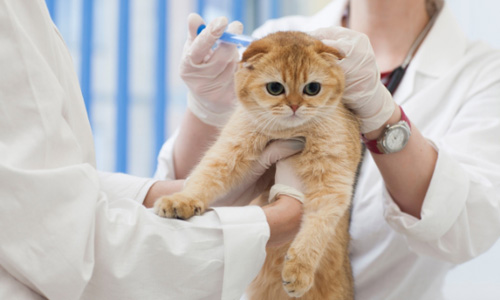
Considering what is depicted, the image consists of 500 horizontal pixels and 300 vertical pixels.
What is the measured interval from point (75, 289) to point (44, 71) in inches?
15.1

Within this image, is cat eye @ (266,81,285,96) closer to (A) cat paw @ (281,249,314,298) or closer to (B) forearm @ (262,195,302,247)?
(B) forearm @ (262,195,302,247)

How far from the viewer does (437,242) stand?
49.6 inches

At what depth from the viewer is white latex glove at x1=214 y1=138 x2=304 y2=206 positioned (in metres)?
1.20

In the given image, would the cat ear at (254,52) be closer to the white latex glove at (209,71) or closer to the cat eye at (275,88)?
the cat eye at (275,88)

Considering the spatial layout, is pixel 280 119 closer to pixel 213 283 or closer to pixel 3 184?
pixel 213 283

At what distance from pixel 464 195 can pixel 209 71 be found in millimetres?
825

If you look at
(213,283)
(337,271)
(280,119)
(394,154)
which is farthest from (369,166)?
(213,283)

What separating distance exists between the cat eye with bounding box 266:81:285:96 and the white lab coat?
0.30m

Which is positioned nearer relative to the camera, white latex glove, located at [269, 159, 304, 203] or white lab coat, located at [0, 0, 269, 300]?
white lab coat, located at [0, 0, 269, 300]

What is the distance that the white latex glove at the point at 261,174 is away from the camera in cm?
120

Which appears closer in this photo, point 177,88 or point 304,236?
point 304,236

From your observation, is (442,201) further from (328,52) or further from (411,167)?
(328,52)

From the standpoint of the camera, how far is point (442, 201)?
47.6 inches

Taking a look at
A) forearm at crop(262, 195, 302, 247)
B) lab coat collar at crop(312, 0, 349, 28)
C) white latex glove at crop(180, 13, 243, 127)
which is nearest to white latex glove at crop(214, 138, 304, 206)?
forearm at crop(262, 195, 302, 247)
